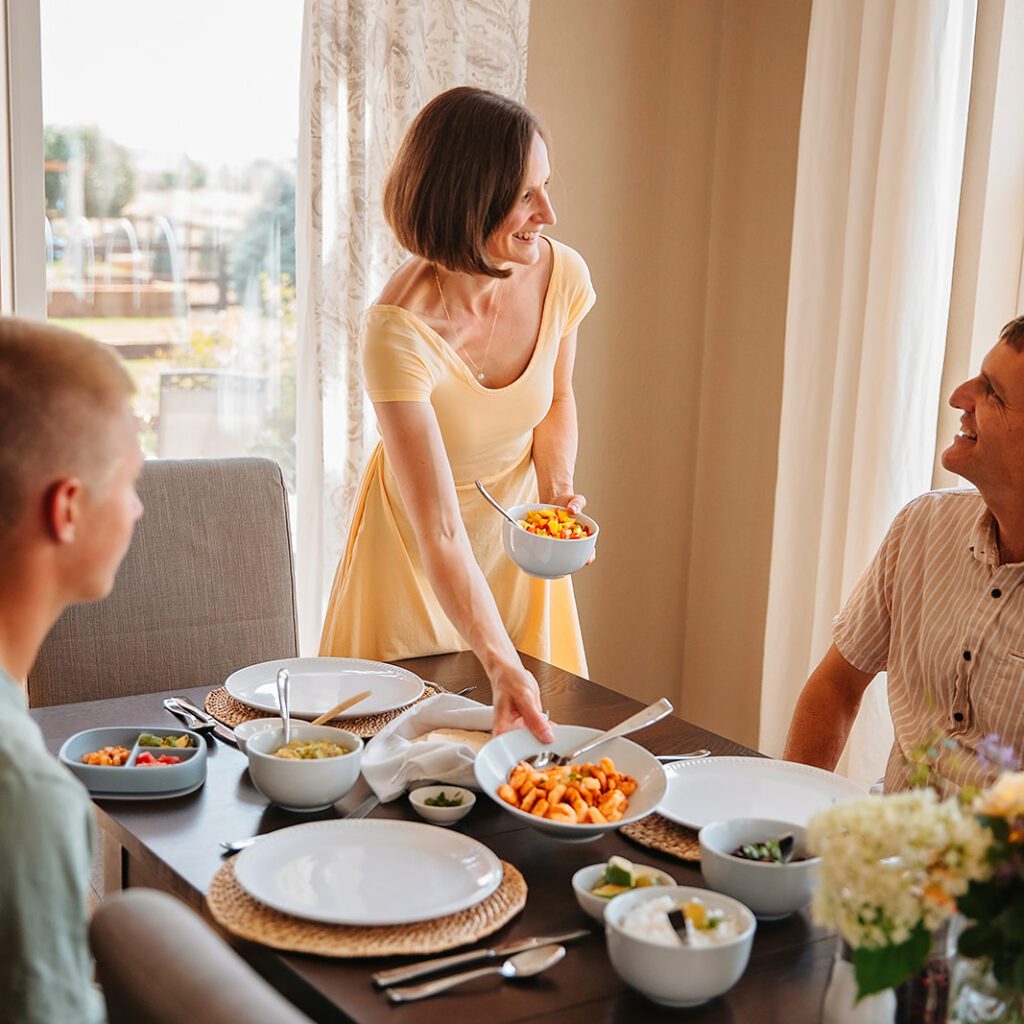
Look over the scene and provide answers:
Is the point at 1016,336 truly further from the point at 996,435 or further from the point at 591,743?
the point at 591,743

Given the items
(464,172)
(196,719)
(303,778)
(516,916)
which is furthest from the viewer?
(464,172)

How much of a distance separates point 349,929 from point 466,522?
3.57ft

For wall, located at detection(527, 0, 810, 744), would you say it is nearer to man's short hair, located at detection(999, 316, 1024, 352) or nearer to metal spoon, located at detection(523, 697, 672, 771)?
man's short hair, located at detection(999, 316, 1024, 352)

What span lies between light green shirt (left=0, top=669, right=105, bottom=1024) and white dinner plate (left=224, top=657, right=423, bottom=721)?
2.75ft

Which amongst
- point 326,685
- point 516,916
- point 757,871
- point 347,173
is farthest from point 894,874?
point 347,173

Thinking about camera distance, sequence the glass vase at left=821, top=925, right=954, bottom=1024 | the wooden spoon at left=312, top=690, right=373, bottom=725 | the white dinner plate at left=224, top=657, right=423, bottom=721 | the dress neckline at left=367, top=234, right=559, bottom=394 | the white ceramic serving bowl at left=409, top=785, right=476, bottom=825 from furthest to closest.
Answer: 1. the dress neckline at left=367, top=234, right=559, bottom=394
2. the white dinner plate at left=224, top=657, right=423, bottom=721
3. the wooden spoon at left=312, top=690, right=373, bottom=725
4. the white ceramic serving bowl at left=409, top=785, right=476, bottom=825
5. the glass vase at left=821, top=925, right=954, bottom=1024

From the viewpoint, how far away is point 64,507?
106cm

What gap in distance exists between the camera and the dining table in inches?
43.3

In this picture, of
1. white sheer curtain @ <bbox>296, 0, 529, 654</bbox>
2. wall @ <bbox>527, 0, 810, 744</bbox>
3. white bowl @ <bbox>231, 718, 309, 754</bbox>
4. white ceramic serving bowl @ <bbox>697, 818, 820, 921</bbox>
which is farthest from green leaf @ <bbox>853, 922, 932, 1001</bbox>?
wall @ <bbox>527, 0, 810, 744</bbox>

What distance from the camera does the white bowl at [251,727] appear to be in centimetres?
160

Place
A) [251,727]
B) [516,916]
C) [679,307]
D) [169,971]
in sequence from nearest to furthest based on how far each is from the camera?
[169,971] < [516,916] < [251,727] < [679,307]

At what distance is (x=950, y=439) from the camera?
2.96 meters

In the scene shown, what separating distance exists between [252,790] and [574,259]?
1.20m

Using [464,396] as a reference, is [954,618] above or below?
below
